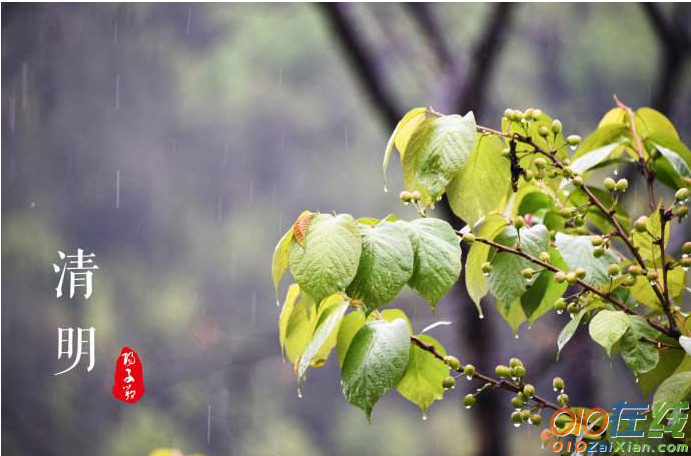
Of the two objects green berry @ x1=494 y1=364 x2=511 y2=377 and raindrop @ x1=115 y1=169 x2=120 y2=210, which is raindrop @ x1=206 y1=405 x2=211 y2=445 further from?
green berry @ x1=494 y1=364 x2=511 y2=377

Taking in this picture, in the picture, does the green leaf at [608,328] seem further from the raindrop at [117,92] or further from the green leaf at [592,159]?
the raindrop at [117,92]

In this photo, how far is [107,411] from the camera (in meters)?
3.57

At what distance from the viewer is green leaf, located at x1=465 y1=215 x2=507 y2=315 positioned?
1.64ft

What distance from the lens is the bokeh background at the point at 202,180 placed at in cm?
348

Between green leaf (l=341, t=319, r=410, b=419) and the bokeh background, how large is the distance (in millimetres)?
2847

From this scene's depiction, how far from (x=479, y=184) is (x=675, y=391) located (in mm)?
159

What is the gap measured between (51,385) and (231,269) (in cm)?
96

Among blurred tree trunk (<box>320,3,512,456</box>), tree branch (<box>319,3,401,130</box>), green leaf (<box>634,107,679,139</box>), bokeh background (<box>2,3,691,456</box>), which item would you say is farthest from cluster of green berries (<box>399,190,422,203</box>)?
bokeh background (<box>2,3,691,456</box>)

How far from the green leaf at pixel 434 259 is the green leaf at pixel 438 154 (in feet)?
0.09

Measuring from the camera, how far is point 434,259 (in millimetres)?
430

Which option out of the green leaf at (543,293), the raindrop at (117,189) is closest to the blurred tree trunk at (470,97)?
the green leaf at (543,293)

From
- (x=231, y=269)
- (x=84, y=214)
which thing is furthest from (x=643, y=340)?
(x=84, y=214)

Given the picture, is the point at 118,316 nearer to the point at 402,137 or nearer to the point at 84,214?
the point at 84,214

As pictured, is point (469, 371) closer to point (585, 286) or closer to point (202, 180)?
point (585, 286)
